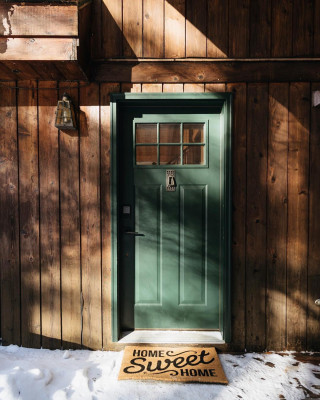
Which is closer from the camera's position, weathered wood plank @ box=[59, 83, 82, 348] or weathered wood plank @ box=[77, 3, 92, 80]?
weathered wood plank @ box=[77, 3, 92, 80]

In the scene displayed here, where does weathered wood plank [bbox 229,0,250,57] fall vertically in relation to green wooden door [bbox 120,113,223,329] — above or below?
above

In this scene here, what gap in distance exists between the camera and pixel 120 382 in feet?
6.53

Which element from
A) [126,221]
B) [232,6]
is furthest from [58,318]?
[232,6]

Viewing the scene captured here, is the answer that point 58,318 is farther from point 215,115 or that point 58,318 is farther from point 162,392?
point 215,115

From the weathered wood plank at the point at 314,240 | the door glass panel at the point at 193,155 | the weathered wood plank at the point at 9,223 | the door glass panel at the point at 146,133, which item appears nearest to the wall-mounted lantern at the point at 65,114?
the weathered wood plank at the point at 9,223

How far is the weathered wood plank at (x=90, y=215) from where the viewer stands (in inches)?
93.2

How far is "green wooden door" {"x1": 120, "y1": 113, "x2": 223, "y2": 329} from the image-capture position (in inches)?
98.3

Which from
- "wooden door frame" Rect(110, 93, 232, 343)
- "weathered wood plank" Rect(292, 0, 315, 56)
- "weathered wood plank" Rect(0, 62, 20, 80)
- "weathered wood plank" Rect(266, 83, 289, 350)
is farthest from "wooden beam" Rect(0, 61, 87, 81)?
"weathered wood plank" Rect(292, 0, 315, 56)

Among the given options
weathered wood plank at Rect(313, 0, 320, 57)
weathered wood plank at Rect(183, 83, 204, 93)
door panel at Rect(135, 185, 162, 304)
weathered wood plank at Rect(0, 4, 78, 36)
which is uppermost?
weathered wood plank at Rect(313, 0, 320, 57)

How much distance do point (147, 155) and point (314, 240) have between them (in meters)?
1.77

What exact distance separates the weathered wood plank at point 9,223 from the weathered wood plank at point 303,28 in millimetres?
2626

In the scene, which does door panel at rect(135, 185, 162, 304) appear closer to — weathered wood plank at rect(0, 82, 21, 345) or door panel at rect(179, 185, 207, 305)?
door panel at rect(179, 185, 207, 305)

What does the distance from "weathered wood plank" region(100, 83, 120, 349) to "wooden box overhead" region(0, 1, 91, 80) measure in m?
0.39

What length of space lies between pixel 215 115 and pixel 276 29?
0.92 metres
